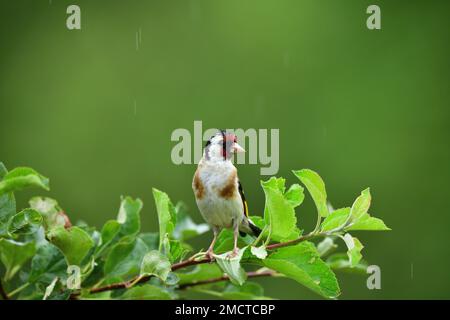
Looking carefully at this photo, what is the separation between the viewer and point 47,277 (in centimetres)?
172

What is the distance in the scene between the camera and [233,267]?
4.90ft

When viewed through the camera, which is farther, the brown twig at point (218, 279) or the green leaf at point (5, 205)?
the brown twig at point (218, 279)

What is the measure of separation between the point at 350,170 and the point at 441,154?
0.96 m

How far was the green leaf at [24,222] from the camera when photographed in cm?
145

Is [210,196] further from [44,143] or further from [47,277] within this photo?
[44,143]

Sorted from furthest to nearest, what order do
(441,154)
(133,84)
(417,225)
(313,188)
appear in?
(133,84) → (441,154) → (417,225) → (313,188)

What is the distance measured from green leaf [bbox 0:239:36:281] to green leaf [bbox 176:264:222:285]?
15.5 inches

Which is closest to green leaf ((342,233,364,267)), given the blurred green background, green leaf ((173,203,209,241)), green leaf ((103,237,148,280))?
green leaf ((103,237,148,280))

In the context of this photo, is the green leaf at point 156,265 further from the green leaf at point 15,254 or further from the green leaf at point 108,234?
the green leaf at point 15,254

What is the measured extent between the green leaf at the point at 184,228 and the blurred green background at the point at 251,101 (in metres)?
3.67

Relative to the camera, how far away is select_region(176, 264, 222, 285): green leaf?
6.25 ft

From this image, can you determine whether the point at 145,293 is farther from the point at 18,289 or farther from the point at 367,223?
the point at 367,223

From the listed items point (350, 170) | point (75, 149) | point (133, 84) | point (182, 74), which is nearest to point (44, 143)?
point (75, 149)

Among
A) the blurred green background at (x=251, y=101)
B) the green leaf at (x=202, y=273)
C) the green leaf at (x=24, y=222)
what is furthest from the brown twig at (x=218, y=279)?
the blurred green background at (x=251, y=101)
